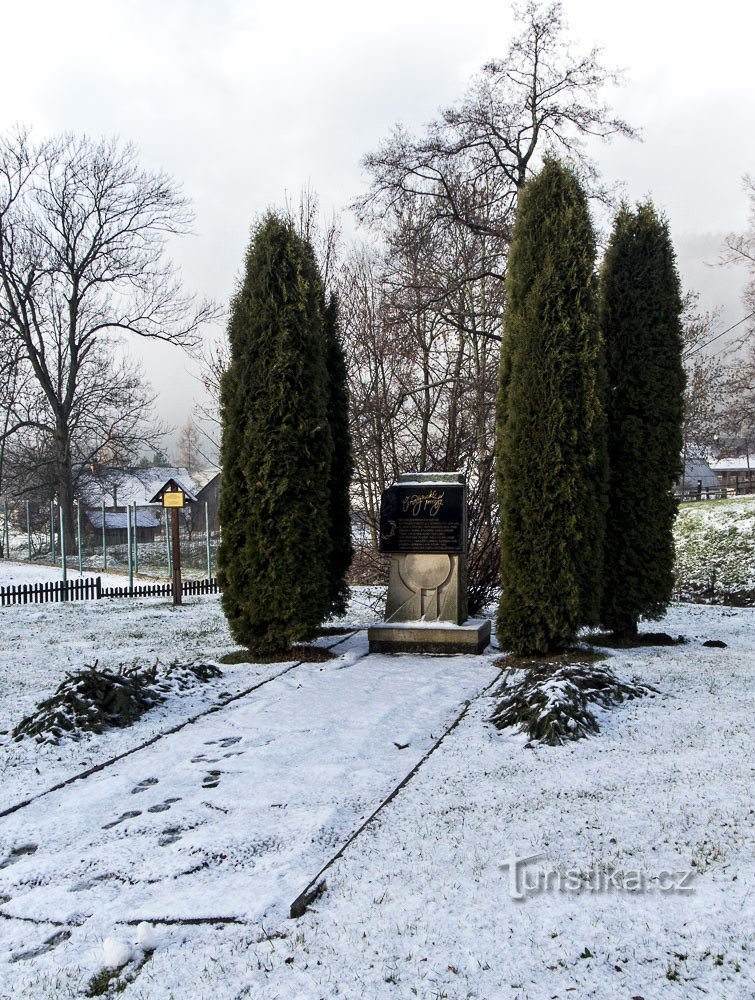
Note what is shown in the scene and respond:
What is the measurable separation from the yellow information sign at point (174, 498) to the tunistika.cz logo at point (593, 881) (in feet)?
42.2

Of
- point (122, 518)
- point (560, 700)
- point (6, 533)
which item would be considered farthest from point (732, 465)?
point (560, 700)

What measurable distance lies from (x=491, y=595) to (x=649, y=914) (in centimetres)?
765

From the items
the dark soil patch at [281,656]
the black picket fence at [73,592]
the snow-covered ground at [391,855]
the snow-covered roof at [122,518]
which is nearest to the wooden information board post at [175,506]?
the black picket fence at [73,592]

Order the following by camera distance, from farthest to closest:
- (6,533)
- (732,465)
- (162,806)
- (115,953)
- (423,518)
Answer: (732,465) < (6,533) < (423,518) < (162,806) < (115,953)

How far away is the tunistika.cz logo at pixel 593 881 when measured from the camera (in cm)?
288

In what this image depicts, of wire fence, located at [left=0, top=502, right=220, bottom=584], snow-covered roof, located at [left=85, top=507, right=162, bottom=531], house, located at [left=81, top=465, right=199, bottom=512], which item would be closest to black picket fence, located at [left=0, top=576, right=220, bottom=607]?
house, located at [left=81, top=465, right=199, bottom=512]

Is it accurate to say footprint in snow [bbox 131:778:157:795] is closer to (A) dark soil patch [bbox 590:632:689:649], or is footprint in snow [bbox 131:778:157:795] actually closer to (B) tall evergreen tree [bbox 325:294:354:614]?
(B) tall evergreen tree [bbox 325:294:354:614]

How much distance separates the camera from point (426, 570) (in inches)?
333

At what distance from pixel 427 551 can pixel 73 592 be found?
10.4 meters

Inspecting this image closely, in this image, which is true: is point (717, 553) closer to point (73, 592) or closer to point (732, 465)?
point (73, 592)

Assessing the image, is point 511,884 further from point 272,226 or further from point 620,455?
point 272,226

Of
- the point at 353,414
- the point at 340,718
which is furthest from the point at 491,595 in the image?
the point at 340,718

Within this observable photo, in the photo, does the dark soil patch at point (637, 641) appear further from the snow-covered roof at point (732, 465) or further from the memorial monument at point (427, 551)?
the snow-covered roof at point (732, 465)

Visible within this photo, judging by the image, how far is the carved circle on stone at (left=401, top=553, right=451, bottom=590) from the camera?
842cm
